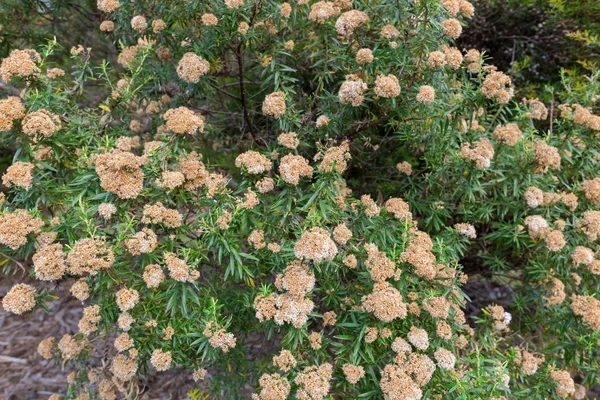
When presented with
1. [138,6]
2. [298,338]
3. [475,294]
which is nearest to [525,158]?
[298,338]

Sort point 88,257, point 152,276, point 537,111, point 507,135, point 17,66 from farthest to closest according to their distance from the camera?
point 537,111 → point 507,135 → point 17,66 → point 152,276 → point 88,257

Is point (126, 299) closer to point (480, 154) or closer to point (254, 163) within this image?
point (254, 163)

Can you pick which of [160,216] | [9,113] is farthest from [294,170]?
[9,113]

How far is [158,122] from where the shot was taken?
3432mm

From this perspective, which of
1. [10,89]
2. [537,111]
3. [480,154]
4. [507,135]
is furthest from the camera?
[10,89]

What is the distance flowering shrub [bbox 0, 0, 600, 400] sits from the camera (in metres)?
2.14

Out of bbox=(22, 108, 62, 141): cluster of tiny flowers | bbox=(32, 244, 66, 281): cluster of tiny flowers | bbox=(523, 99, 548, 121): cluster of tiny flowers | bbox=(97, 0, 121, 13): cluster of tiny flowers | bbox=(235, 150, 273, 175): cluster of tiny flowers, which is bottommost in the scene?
bbox=(32, 244, 66, 281): cluster of tiny flowers

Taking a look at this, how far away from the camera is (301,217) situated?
8.79 ft

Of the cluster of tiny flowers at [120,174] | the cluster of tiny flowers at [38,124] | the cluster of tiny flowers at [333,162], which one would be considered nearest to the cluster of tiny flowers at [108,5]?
the cluster of tiny flowers at [38,124]

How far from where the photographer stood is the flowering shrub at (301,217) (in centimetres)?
214

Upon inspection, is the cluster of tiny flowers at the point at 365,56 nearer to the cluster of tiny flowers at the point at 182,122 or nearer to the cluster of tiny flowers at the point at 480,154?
the cluster of tiny flowers at the point at 480,154

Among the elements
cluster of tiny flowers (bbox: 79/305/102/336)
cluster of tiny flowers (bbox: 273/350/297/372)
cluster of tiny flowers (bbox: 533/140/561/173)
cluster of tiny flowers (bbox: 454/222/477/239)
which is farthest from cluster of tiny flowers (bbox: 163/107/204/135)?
cluster of tiny flowers (bbox: 533/140/561/173)

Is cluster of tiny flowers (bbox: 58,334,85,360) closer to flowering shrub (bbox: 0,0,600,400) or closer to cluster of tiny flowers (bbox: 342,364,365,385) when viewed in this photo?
flowering shrub (bbox: 0,0,600,400)

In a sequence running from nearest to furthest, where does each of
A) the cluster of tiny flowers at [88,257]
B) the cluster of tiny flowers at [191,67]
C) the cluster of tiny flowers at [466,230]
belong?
the cluster of tiny flowers at [88,257] < the cluster of tiny flowers at [191,67] < the cluster of tiny flowers at [466,230]
